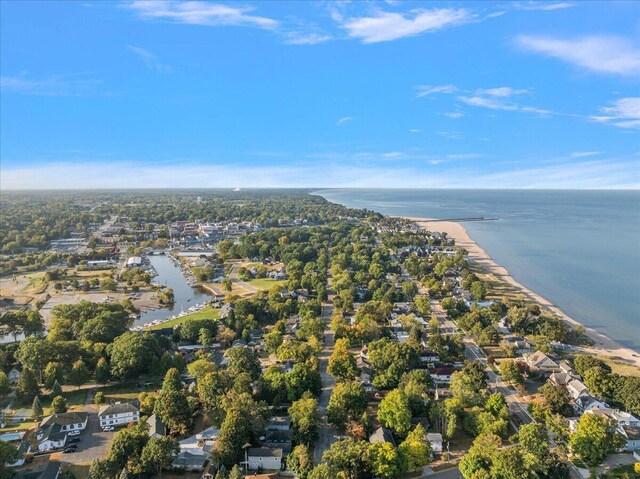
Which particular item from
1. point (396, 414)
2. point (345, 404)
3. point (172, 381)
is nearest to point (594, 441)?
point (396, 414)

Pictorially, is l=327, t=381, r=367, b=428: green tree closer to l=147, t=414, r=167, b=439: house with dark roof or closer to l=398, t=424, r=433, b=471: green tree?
l=398, t=424, r=433, b=471: green tree

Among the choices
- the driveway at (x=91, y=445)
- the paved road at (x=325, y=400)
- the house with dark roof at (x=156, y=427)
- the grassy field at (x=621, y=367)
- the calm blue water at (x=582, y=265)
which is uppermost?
the calm blue water at (x=582, y=265)

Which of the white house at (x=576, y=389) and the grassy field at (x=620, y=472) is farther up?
the white house at (x=576, y=389)

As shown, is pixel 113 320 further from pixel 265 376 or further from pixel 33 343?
pixel 265 376

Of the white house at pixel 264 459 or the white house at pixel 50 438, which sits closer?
the white house at pixel 264 459

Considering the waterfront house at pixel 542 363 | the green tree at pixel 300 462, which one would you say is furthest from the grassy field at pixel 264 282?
the green tree at pixel 300 462

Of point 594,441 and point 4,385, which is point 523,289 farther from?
point 4,385

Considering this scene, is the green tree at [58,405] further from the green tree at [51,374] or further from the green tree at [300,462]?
the green tree at [300,462]
